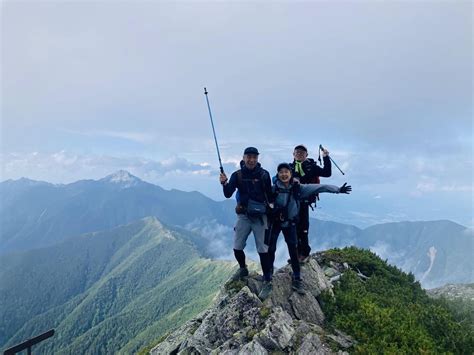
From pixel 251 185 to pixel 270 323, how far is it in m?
5.91

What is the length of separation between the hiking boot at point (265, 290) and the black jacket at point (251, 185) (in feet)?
15.7

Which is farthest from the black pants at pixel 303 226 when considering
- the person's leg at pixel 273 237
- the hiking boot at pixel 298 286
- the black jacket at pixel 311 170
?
the hiking boot at pixel 298 286

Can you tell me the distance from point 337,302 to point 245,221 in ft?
20.0

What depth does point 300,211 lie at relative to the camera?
625 inches

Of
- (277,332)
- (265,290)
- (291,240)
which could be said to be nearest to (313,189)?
(291,240)

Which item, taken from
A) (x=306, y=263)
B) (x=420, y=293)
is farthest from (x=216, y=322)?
(x=420, y=293)

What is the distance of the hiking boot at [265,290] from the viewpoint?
52.9ft

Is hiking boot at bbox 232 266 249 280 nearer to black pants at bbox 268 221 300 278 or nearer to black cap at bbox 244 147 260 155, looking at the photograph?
black pants at bbox 268 221 300 278

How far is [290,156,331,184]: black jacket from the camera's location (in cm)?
1505

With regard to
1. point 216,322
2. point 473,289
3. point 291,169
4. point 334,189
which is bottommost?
point 473,289

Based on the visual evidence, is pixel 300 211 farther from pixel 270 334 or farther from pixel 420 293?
pixel 420 293

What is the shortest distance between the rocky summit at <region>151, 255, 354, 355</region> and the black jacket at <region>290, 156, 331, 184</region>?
15.4ft

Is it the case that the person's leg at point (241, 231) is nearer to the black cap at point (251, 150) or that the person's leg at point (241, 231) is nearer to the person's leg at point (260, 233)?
the person's leg at point (260, 233)

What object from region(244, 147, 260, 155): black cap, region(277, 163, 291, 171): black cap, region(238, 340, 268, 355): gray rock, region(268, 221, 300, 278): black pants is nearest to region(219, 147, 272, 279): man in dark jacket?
region(244, 147, 260, 155): black cap
